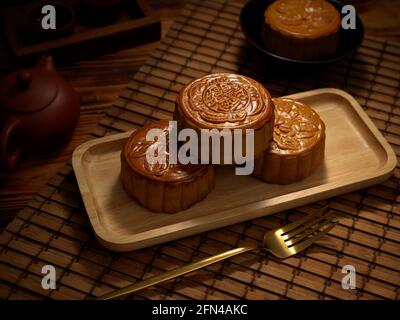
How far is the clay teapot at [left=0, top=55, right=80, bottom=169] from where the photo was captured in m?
1.32

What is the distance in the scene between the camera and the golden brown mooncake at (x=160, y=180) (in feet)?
4.02

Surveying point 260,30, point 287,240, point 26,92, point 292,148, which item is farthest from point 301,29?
point 26,92

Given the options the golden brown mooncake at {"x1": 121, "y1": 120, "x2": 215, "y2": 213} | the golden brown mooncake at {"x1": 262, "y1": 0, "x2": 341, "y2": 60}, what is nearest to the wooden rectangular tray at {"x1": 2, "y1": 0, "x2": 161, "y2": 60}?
the golden brown mooncake at {"x1": 262, "y1": 0, "x2": 341, "y2": 60}

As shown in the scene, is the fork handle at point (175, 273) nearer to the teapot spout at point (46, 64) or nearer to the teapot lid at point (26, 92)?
the teapot lid at point (26, 92)

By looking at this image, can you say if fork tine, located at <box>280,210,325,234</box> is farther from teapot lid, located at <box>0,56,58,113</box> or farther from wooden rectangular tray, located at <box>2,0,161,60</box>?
wooden rectangular tray, located at <box>2,0,161,60</box>

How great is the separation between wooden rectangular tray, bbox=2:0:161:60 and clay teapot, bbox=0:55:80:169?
243 mm

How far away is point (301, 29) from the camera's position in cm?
161

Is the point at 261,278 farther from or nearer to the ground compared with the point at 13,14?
nearer to the ground

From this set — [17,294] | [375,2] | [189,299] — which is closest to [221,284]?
[189,299]

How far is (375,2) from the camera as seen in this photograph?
199cm

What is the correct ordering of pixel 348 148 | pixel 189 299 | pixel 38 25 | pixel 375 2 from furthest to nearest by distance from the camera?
1. pixel 375 2
2. pixel 38 25
3. pixel 348 148
4. pixel 189 299

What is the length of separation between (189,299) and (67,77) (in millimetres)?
856

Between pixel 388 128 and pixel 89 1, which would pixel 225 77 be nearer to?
pixel 388 128

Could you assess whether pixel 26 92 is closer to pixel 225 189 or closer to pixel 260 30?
pixel 225 189
